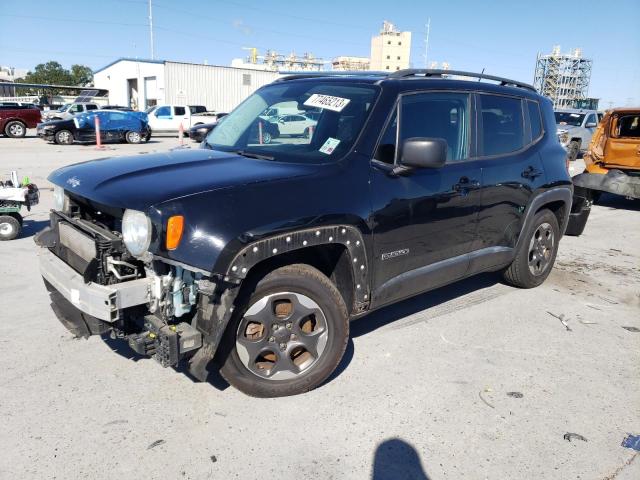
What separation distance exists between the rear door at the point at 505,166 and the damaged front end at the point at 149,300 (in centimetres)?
242

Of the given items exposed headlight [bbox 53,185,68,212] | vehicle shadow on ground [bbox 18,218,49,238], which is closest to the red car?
vehicle shadow on ground [bbox 18,218,49,238]

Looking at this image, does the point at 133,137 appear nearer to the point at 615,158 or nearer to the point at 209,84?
the point at 615,158

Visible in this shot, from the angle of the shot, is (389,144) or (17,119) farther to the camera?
(17,119)

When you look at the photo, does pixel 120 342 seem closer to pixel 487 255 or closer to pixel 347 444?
pixel 347 444

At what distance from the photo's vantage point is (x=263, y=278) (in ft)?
9.57

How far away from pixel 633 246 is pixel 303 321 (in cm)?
642

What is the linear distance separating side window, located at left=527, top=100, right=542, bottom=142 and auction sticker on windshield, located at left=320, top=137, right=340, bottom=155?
2.38m

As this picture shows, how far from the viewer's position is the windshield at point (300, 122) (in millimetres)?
3424

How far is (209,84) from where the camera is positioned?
1705 inches

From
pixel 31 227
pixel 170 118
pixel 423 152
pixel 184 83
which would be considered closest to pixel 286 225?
pixel 423 152

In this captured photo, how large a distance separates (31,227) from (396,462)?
6.32 m

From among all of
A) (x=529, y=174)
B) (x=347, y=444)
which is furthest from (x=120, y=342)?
(x=529, y=174)

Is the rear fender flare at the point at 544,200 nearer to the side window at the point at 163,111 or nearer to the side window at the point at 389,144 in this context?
the side window at the point at 389,144

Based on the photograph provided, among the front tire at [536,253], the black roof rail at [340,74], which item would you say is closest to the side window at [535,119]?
the front tire at [536,253]
